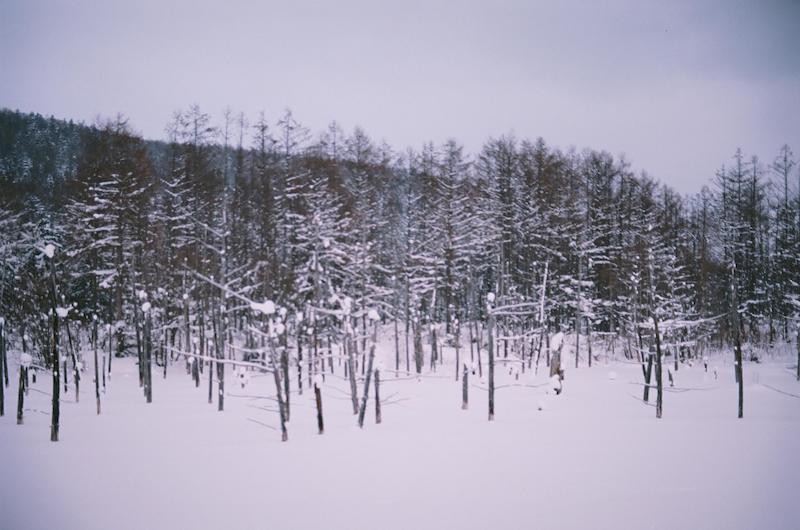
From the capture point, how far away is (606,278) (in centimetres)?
3459

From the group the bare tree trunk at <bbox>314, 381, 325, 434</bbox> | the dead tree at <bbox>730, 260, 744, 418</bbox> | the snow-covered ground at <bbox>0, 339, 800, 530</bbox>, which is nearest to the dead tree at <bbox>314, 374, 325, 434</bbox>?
the bare tree trunk at <bbox>314, 381, 325, 434</bbox>

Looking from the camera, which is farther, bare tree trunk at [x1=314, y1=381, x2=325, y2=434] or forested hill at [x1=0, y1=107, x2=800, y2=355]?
forested hill at [x1=0, y1=107, x2=800, y2=355]

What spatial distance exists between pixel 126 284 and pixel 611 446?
88.6 ft

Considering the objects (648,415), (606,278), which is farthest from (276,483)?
(606,278)

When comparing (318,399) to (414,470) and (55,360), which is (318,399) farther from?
(55,360)

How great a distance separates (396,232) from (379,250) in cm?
633

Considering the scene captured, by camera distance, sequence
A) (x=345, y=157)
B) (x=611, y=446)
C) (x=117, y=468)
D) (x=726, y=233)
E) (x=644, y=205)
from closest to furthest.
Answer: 1. (x=117, y=468)
2. (x=611, y=446)
3. (x=726, y=233)
4. (x=644, y=205)
5. (x=345, y=157)

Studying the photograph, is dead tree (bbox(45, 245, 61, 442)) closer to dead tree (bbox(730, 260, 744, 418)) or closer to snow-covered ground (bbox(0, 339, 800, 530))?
snow-covered ground (bbox(0, 339, 800, 530))

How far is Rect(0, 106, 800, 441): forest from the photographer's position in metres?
26.0

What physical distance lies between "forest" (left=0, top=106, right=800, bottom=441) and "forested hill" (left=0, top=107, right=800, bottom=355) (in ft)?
0.63

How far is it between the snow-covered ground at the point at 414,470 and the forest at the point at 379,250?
17.7 feet

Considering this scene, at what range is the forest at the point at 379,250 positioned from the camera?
85.1 feet

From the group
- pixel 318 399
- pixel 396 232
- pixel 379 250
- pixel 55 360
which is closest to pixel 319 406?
pixel 318 399

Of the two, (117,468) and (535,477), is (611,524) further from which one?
(117,468)
